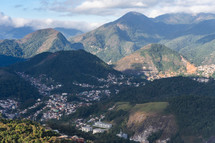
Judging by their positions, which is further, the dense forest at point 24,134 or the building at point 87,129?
the building at point 87,129

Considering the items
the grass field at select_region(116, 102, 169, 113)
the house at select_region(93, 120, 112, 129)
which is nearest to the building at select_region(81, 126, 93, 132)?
the house at select_region(93, 120, 112, 129)

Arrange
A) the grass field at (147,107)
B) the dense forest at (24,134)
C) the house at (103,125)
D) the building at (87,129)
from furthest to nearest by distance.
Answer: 1. the grass field at (147,107)
2. the house at (103,125)
3. the building at (87,129)
4. the dense forest at (24,134)

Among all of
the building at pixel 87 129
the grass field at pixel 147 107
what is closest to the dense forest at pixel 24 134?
the building at pixel 87 129

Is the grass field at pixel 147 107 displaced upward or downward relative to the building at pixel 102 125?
upward

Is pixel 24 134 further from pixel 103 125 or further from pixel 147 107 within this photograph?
pixel 147 107

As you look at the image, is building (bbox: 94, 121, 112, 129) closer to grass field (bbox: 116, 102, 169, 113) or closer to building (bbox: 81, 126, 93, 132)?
building (bbox: 81, 126, 93, 132)

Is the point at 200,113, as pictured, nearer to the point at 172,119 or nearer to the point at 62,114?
the point at 172,119

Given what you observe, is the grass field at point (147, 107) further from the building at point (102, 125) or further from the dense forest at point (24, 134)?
the dense forest at point (24, 134)

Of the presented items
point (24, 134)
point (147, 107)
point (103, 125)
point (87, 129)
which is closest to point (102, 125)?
point (103, 125)

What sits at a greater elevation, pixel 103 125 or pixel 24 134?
pixel 24 134

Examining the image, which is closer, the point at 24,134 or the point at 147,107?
the point at 24,134

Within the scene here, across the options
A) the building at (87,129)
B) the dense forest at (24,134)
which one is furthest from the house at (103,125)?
the dense forest at (24,134)

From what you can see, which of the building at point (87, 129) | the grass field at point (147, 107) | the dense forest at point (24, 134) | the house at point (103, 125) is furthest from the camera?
the grass field at point (147, 107)

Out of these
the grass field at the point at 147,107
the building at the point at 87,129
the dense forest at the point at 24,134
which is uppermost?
the dense forest at the point at 24,134
